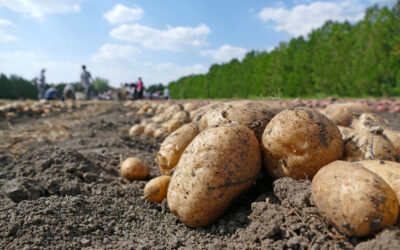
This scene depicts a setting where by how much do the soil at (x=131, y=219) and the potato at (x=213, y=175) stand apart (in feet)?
0.51

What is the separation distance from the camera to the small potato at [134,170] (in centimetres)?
338

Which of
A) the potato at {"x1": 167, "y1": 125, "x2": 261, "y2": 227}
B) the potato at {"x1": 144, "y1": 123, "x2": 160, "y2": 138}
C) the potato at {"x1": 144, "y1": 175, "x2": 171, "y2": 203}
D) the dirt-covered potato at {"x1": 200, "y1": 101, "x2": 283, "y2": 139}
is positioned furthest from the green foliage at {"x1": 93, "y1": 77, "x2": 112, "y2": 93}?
the potato at {"x1": 167, "y1": 125, "x2": 261, "y2": 227}

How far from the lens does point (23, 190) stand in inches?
97.7

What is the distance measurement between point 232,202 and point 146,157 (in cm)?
245

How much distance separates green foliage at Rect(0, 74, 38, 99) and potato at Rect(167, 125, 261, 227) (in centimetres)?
4310

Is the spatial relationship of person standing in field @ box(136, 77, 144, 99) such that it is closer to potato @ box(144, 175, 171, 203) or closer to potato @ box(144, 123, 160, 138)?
potato @ box(144, 123, 160, 138)

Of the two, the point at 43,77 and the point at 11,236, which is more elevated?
the point at 43,77

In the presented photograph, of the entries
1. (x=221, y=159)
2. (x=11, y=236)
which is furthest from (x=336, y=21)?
(x=11, y=236)

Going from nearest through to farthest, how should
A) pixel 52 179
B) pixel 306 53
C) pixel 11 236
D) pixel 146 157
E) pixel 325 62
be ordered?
pixel 11 236 < pixel 52 179 < pixel 146 157 < pixel 325 62 < pixel 306 53

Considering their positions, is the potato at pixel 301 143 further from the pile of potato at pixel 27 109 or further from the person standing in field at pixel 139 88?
the person standing in field at pixel 139 88

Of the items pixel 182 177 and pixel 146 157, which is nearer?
pixel 182 177

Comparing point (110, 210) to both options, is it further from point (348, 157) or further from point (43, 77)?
Answer: point (43, 77)

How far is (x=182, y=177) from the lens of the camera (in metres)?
2.15

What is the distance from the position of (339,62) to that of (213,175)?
48.7 feet
